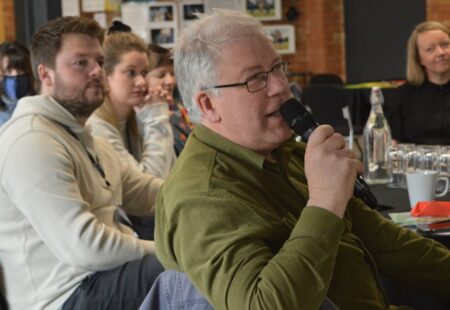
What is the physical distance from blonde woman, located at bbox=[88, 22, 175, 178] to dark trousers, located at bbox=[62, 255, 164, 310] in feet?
3.62

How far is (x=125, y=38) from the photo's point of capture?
3.45m

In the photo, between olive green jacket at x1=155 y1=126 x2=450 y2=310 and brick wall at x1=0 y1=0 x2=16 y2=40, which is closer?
olive green jacket at x1=155 y1=126 x2=450 y2=310

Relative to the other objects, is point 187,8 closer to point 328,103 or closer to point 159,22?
point 159,22

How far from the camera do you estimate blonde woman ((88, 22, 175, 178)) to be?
11.0 ft

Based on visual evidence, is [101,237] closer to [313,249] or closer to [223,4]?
[313,249]

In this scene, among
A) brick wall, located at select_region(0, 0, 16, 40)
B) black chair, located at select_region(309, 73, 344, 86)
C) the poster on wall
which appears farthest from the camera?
brick wall, located at select_region(0, 0, 16, 40)

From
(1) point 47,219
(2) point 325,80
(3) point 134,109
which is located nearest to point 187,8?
(2) point 325,80

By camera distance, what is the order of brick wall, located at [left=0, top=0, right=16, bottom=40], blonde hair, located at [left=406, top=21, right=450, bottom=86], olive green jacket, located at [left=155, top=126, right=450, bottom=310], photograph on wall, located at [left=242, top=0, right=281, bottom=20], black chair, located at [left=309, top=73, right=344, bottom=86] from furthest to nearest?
photograph on wall, located at [left=242, top=0, right=281, bottom=20] < brick wall, located at [left=0, top=0, right=16, bottom=40] < black chair, located at [left=309, top=73, right=344, bottom=86] < blonde hair, located at [left=406, top=21, right=450, bottom=86] < olive green jacket, located at [left=155, top=126, right=450, bottom=310]

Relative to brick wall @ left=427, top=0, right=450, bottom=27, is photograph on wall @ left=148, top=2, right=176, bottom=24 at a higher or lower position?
higher

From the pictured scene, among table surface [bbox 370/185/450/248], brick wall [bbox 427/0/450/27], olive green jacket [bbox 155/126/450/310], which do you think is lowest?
table surface [bbox 370/185/450/248]

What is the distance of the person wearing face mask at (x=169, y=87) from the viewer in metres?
3.87

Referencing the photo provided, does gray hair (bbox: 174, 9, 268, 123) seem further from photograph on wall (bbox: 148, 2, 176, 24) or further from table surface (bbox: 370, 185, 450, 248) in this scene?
photograph on wall (bbox: 148, 2, 176, 24)

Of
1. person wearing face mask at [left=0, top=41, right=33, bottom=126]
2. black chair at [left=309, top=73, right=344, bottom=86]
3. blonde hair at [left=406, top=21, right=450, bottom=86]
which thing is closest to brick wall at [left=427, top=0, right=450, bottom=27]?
black chair at [left=309, top=73, right=344, bottom=86]

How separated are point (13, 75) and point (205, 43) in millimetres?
2767
